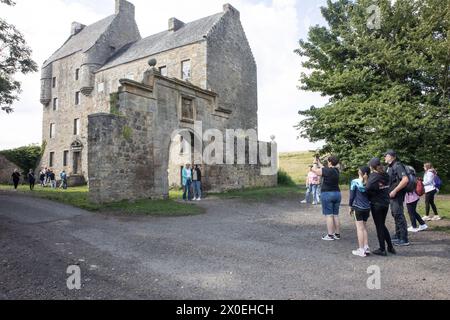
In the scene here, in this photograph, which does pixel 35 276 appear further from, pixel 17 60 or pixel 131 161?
pixel 17 60

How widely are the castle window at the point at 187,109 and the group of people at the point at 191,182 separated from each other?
96.3 inches

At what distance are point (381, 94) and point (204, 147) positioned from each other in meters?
10.9

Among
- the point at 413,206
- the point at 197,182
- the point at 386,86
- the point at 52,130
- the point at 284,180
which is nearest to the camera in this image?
the point at 413,206

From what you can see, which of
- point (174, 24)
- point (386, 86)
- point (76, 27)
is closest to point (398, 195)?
point (386, 86)

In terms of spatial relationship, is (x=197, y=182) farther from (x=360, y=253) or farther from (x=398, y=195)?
(x=360, y=253)

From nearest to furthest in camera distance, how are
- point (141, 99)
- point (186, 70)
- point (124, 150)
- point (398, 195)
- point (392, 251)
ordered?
point (392, 251)
point (398, 195)
point (124, 150)
point (141, 99)
point (186, 70)

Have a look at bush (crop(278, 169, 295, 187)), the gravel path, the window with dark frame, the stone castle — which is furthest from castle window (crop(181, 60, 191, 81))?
the window with dark frame

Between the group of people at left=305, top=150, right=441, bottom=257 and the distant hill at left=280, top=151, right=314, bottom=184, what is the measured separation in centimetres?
1983

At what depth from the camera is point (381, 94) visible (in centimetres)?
1931

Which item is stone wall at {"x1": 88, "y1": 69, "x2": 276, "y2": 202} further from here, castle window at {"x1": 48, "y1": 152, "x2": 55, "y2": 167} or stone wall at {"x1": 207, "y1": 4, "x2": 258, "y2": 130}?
castle window at {"x1": 48, "y1": 152, "x2": 55, "y2": 167}

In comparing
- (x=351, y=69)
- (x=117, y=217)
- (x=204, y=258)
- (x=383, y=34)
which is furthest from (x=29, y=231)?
(x=383, y=34)

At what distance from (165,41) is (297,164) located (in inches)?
777

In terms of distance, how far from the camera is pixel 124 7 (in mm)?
35688

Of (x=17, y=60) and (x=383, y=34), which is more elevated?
(x=383, y=34)
